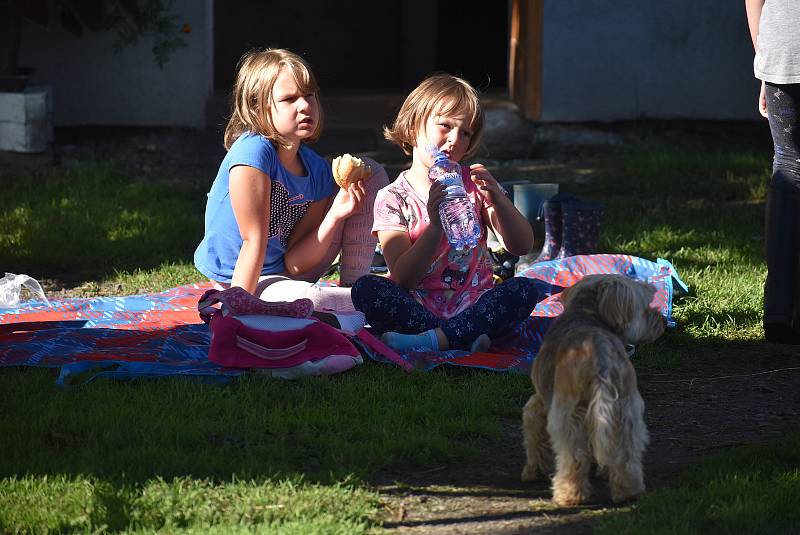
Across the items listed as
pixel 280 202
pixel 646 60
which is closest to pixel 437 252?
pixel 280 202

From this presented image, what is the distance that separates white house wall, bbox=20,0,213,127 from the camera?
963 cm

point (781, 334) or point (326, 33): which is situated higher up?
point (326, 33)

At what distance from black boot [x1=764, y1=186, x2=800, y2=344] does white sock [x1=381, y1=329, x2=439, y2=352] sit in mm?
1544

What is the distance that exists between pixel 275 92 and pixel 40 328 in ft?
4.96

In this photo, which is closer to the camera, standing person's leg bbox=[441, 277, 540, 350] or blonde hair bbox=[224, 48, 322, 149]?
standing person's leg bbox=[441, 277, 540, 350]

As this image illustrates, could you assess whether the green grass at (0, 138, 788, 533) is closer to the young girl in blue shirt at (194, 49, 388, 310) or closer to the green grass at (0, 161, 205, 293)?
the green grass at (0, 161, 205, 293)

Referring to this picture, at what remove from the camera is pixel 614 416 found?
2965 mm

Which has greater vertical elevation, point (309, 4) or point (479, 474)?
point (309, 4)

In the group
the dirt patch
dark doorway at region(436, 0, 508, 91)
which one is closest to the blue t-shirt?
the dirt patch

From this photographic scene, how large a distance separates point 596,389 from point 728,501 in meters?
0.54

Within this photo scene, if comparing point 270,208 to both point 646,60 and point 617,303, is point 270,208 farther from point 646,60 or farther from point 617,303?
point 646,60

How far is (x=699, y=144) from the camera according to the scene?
10.0m

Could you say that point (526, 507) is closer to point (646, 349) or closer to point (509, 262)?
point (646, 349)

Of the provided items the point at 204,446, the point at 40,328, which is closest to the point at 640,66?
the point at 40,328
